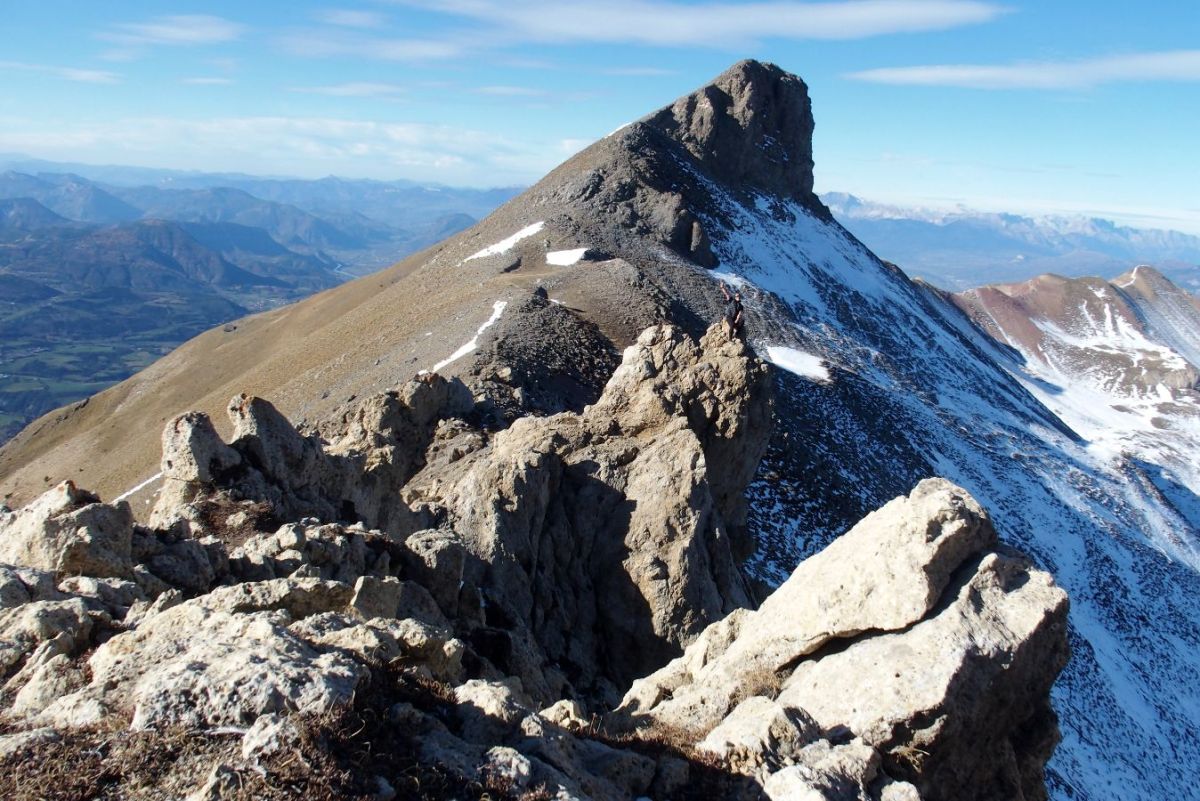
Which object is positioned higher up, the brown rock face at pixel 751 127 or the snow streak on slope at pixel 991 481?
the brown rock face at pixel 751 127

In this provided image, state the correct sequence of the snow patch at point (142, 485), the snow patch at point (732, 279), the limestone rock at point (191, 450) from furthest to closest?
the snow patch at point (732, 279)
the snow patch at point (142, 485)
the limestone rock at point (191, 450)

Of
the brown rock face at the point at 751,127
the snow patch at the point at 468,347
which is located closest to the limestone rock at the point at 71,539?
the snow patch at the point at 468,347

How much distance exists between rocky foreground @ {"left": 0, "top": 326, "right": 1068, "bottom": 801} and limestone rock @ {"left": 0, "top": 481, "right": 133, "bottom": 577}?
42 mm

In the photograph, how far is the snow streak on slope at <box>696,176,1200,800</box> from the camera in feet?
118

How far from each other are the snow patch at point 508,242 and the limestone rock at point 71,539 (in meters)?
51.5

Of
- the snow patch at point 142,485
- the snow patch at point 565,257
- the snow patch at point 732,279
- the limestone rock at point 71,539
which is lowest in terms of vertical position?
the snow patch at point 142,485

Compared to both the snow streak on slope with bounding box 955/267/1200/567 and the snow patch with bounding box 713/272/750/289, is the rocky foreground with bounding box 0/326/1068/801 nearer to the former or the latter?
the snow patch with bounding box 713/272/750/289

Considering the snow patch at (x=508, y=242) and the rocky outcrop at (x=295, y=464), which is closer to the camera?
the rocky outcrop at (x=295, y=464)

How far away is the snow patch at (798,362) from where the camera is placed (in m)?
55.8

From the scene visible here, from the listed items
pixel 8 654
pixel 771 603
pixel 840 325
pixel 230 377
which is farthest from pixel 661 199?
pixel 8 654

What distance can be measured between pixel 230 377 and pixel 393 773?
69.6m

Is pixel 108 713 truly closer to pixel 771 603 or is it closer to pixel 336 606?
pixel 336 606

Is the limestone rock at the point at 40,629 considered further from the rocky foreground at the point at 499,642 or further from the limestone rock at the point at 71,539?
the limestone rock at the point at 71,539

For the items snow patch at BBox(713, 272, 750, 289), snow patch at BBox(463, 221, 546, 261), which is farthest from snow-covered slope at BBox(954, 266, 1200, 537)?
snow patch at BBox(463, 221, 546, 261)
